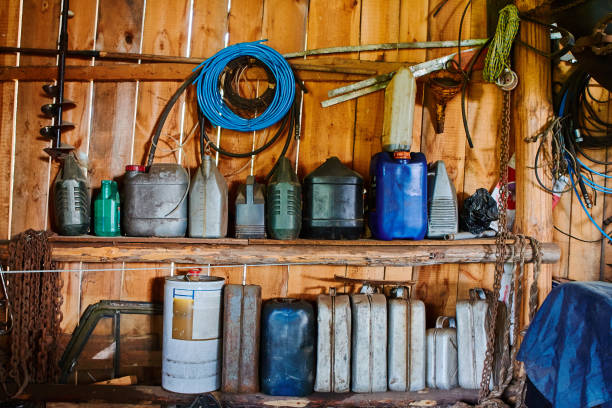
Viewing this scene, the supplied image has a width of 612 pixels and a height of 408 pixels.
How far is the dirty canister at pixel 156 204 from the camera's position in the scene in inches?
105

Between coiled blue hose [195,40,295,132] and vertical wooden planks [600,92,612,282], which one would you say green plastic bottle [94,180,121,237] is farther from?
vertical wooden planks [600,92,612,282]

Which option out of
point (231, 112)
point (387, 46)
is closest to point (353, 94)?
point (387, 46)

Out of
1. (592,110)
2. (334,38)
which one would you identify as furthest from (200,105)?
(592,110)

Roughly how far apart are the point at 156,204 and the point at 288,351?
4.04 feet

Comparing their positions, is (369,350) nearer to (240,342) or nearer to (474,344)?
(474,344)

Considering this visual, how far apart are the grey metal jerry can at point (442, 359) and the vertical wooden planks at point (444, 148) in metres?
0.37

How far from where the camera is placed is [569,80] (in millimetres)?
2768

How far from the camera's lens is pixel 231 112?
2.86m

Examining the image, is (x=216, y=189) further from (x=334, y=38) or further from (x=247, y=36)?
(x=334, y=38)

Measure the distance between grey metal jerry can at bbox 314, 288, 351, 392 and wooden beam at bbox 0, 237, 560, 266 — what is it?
1.16 ft

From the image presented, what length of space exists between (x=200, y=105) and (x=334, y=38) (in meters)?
1.09

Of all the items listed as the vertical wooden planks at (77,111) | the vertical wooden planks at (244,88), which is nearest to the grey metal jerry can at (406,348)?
the vertical wooden planks at (244,88)

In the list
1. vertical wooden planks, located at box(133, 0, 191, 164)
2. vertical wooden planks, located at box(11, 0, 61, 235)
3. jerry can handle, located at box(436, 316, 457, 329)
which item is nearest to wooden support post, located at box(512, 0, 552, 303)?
jerry can handle, located at box(436, 316, 457, 329)

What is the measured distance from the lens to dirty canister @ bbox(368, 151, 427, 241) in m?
2.63
